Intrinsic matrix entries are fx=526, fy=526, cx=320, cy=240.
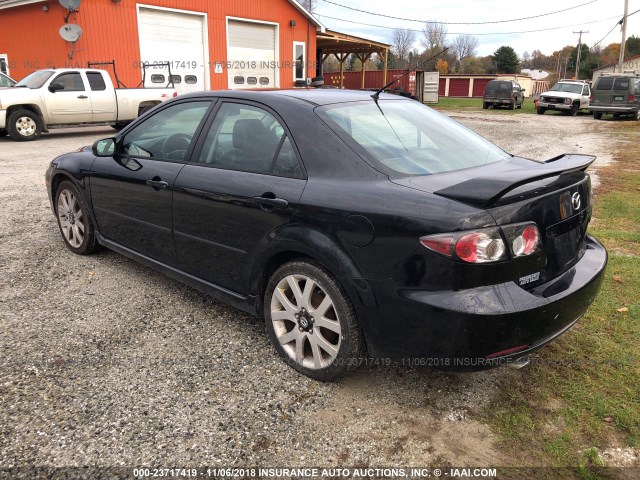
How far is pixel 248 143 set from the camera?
129 inches

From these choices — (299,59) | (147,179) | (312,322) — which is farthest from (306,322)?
(299,59)

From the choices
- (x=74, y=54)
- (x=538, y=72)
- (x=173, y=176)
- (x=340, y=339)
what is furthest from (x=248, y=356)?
(x=538, y=72)

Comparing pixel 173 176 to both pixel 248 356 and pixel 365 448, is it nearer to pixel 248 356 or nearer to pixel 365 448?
pixel 248 356

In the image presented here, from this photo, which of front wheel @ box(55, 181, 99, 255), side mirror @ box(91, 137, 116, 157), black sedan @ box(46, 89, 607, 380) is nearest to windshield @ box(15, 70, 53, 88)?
front wheel @ box(55, 181, 99, 255)

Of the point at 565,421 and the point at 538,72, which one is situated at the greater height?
Result: the point at 538,72

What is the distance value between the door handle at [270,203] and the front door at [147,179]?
0.88 metres

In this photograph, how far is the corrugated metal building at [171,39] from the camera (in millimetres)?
17703

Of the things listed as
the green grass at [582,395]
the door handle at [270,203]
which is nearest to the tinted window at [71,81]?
the door handle at [270,203]

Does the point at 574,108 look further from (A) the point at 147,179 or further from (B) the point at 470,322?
(B) the point at 470,322

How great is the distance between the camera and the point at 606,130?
20156 millimetres

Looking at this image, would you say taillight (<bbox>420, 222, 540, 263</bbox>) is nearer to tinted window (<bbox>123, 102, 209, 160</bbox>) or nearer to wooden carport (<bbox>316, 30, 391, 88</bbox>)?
tinted window (<bbox>123, 102, 209, 160</bbox>)

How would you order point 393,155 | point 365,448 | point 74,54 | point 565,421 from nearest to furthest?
point 365,448, point 565,421, point 393,155, point 74,54

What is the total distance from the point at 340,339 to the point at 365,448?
55 cm

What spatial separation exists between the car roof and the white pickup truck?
11.8 m
